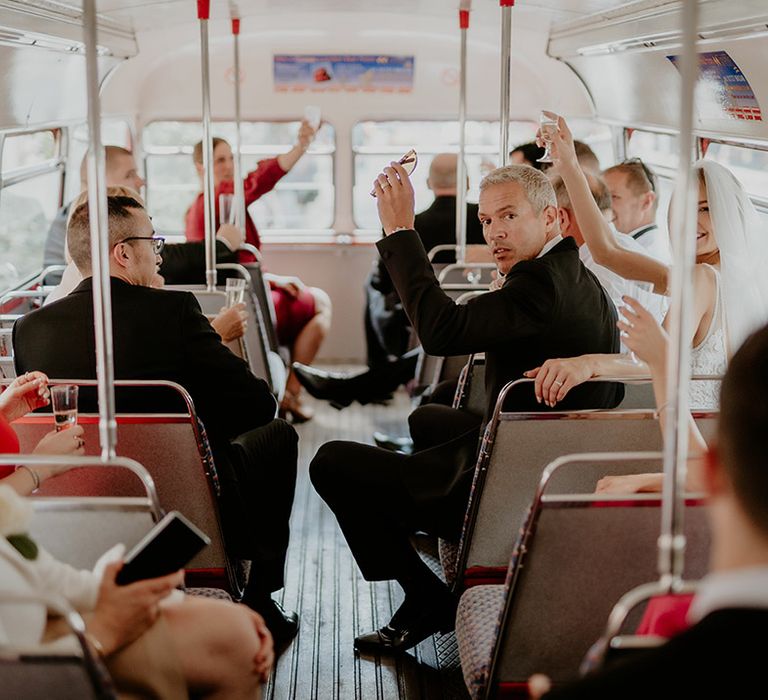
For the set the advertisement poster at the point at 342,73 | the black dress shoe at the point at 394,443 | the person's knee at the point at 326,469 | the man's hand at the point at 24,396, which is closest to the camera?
the man's hand at the point at 24,396

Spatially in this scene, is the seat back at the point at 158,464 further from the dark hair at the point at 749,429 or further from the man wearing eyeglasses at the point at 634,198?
the man wearing eyeglasses at the point at 634,198

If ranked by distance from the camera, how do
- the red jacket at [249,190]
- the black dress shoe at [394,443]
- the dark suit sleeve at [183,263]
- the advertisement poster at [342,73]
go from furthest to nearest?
the advertisement poster at [342,73] → the red jacket at [249,190] → the black dress shoe at [394,443] → the dark suit sleeve at [183,263]

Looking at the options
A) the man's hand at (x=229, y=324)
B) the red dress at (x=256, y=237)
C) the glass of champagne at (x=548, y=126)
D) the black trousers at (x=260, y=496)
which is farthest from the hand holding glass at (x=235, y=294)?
the red dress at (x=256, y=237)

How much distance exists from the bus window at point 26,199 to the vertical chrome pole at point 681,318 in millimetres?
4746

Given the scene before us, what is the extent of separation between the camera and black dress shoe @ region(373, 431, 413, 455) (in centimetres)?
580

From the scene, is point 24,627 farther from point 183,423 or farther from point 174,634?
point 183,423

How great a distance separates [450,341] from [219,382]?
31.2 inches

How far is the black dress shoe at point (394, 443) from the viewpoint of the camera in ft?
19.0

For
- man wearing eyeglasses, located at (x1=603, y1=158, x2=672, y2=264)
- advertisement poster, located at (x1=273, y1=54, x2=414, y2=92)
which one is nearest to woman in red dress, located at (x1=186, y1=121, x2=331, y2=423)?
advertisement poster, located at (x1=273, y1=54, x2=414, y2=92)

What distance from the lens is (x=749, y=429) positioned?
4.78 ft

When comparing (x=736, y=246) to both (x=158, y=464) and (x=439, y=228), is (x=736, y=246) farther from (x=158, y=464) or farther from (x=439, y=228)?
(x=439, y=228)

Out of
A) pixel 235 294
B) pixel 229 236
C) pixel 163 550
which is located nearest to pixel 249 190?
pixel 229 236

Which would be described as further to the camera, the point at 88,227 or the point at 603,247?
the point at 603,247

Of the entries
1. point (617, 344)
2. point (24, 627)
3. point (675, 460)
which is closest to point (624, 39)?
point (617, 344)
